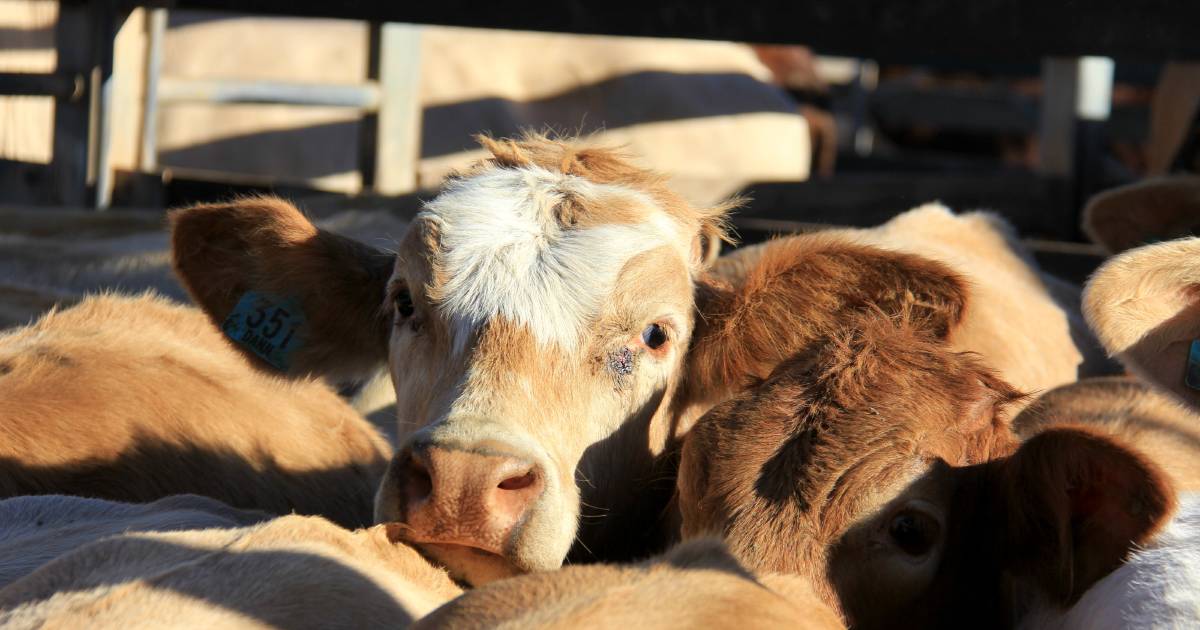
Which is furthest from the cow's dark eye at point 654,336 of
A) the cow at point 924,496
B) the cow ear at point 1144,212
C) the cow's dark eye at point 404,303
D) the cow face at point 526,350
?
the cow ear at point 1144,212

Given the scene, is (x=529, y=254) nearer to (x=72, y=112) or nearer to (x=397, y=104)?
(x=72, y=112)

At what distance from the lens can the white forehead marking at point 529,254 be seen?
2801mm

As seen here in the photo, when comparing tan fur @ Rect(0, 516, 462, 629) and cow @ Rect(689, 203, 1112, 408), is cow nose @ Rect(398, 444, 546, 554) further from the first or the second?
cow @ Rect(689, 203, 1112, 408)

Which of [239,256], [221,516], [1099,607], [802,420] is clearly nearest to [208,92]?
[239,256]

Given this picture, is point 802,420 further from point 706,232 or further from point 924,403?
point 706,232

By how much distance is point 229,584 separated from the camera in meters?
1.96

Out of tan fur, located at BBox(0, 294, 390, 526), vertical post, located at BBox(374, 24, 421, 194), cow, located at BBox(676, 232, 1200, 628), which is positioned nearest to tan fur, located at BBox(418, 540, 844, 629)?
cow, located at BBox(676, 232, 1200, 628)

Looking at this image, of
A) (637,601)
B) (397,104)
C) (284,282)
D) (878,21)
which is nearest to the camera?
(637,601)

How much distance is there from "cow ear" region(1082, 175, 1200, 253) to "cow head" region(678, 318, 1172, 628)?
88.9 inches

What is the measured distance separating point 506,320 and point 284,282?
91 centimetres

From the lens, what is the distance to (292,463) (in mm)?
3260

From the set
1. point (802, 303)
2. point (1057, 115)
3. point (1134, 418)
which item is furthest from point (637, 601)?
point (1057, 115)

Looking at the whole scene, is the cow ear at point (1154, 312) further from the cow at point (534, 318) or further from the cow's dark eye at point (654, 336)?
the cow's dark eye at point (654, 336)

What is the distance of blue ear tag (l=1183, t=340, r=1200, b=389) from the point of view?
2867 millimetres
